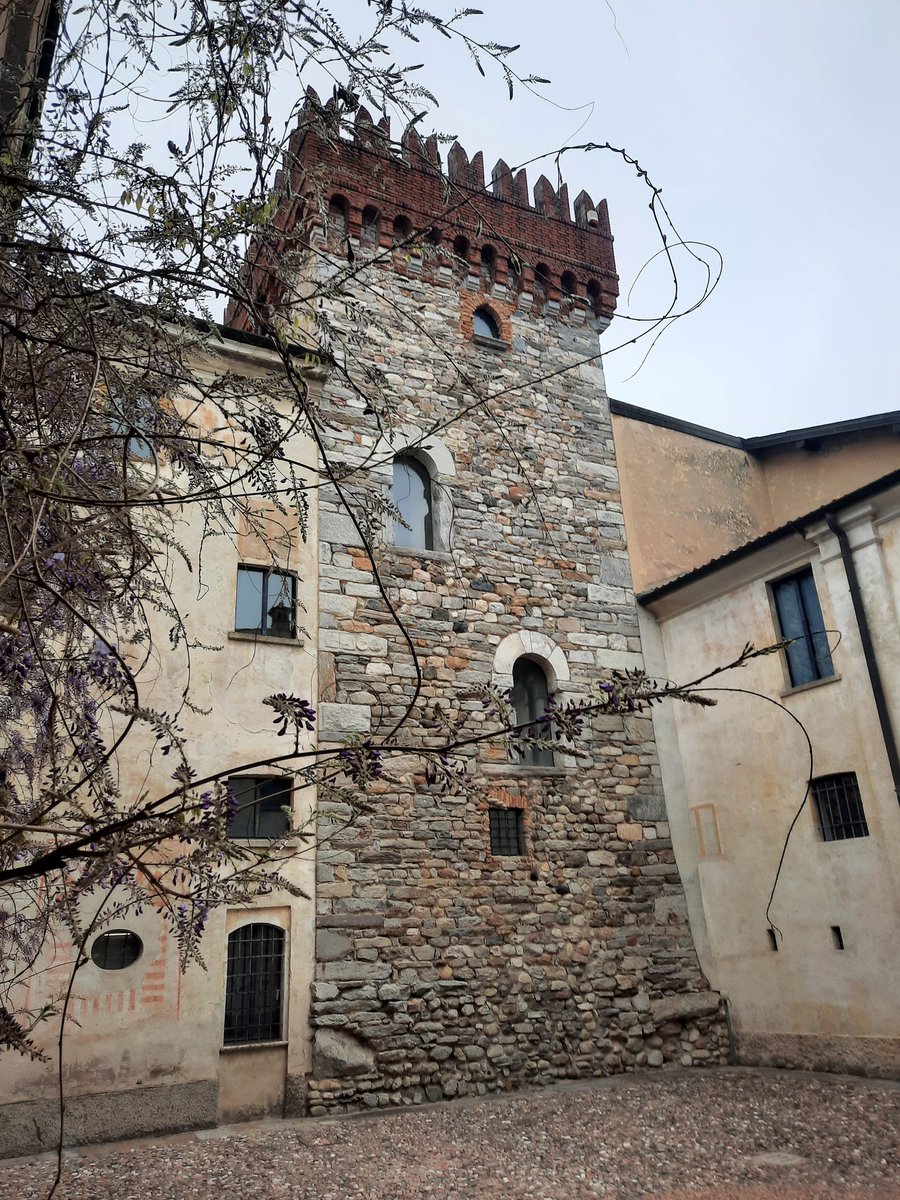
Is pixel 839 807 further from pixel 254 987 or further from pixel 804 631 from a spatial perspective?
pixel 254 987

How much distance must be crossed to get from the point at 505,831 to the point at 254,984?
2.69 metres

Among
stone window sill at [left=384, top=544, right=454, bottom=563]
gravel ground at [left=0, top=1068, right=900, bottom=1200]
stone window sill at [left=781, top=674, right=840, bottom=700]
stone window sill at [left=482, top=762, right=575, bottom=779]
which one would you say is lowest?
gravel ground at [left=0, top=1068, right=900, bottom=1200]

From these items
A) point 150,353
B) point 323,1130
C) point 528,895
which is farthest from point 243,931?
point 150,353

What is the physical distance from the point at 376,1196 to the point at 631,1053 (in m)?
4.01

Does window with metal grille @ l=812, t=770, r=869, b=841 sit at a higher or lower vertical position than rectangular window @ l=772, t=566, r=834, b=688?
lower

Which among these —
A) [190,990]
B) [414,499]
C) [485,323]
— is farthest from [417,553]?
[190,990]

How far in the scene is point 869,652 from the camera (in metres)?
7.54

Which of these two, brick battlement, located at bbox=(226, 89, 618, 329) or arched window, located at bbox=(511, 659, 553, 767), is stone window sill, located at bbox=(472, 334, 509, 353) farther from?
arched window, located at bbox=(511, 659, 553, 767)

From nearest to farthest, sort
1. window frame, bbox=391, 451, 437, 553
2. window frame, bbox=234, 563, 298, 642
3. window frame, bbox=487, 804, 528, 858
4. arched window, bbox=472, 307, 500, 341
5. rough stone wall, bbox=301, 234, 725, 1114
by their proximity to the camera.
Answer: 1. rough stone wall, bbox=301, 234, 725, 1114
2. window frame, bbox=234, 563, 298, 642
3. window frame, bbox=487, 804, 528, 858
4. window frame, bbox=391, 451, 437, 553
5. arched window, bbox=472, 307, 500, 341

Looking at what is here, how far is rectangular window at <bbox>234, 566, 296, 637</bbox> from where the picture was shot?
782 centimetres

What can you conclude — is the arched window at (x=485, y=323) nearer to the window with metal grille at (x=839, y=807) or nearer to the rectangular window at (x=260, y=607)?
the rectangular window at (x=260, y=607)

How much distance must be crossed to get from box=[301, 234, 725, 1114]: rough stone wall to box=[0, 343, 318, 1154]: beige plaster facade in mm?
273

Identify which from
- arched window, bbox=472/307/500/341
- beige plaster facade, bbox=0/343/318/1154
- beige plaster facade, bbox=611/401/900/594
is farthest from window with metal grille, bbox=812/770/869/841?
arched window, bbox=472/307/500/341

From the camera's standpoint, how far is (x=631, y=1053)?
26.0 feet
